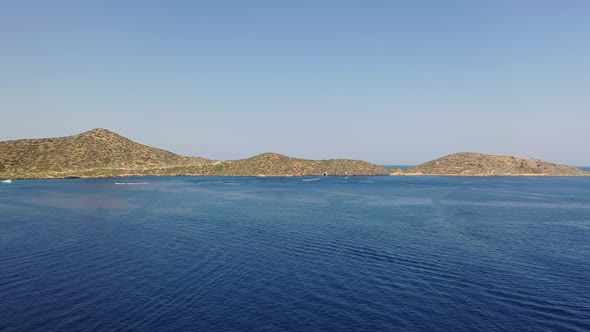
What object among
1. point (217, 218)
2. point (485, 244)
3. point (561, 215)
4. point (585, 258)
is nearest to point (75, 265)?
point (217, 218)

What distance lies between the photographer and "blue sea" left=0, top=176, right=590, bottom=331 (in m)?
37.7

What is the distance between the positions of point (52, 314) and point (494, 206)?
135232 mm

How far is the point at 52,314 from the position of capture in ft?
124

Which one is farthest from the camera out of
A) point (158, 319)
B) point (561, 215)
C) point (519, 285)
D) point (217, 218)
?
point (561, 215)

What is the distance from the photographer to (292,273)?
172ft

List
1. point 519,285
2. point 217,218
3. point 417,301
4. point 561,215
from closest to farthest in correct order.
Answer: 1. point 417,301
2. point 519,285
3. point 217,218
4. point 561,215

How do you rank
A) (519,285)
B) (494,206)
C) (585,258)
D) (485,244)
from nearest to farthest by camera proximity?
(519,285) < (585,258) < (485,244) < (494,206)

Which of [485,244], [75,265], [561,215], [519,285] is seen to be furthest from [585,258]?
[75,265]

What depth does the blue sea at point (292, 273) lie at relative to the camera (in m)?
37.7

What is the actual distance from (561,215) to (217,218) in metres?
104

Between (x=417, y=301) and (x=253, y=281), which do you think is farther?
(x=253, y=281)

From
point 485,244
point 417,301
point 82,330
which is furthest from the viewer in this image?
point 485,244

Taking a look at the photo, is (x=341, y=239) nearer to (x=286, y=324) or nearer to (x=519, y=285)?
(x=519, y=285)

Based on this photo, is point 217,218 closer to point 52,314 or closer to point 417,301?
point 52,314
